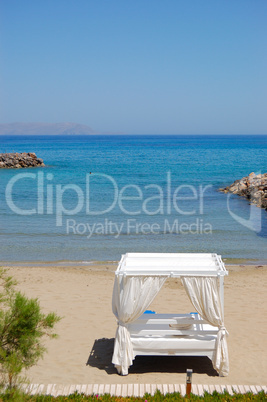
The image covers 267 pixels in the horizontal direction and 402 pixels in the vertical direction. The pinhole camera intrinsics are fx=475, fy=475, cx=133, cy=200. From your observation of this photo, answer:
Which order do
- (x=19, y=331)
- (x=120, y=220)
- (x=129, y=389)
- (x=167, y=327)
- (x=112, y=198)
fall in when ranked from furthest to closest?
(x=112, y=198)
(x=120, y=220)
(x=167, y=327)
(x=129, y=389)
(x=19, y=331)

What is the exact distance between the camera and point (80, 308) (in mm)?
12500

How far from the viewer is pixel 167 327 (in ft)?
29.7

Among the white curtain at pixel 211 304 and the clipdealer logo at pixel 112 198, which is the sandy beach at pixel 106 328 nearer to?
the white curtain at pixel 211 304

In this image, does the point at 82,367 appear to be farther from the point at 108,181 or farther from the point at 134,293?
the point at 108,181

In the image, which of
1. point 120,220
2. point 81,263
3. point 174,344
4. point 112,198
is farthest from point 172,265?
point 112,198

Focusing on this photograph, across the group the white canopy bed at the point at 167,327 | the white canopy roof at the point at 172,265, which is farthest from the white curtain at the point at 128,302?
the white canopy roof at the point at 172,265

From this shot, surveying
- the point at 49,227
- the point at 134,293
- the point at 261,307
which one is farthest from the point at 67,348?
the point at 49,227

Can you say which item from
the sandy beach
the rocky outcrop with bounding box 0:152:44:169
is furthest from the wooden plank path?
the rocky outcrop with bounding box 0:152:44:169

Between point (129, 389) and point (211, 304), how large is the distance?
6.82 ft

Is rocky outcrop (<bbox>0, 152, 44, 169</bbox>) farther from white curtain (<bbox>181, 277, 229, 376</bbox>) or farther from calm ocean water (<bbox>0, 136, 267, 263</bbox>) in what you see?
white curtain (<bbox>181, 277, 229, 376</bbox>)

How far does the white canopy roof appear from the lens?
8.59 m

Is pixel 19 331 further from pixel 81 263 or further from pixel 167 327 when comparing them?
pixel 81 263

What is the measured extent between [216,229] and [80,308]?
12814 millimetres

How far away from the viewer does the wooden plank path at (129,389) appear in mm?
7633
